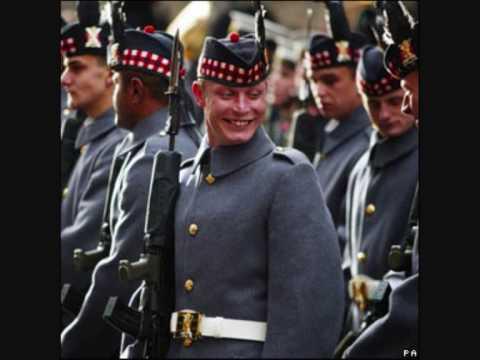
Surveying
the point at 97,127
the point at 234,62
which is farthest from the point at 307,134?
the point at 234,62

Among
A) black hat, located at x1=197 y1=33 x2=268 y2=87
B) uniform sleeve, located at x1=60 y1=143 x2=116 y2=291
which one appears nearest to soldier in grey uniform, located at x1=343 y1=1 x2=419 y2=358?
black hat, located at x1=197 y1=33 x2=268 y2=87

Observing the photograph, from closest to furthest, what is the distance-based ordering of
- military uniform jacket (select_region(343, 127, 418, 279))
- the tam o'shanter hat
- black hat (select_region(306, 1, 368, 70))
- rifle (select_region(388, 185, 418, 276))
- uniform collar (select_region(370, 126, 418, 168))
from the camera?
the tam o'shanter hat → rifle (select_region(388, 185, 418, 276)) → military uniform jacket (select_region(343, 127, 418, 279)) → uniform collar (select_region(370, 126, 418, 168)) → black hat (select_region(306, 1, 368, 70))

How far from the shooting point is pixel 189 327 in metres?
6.56

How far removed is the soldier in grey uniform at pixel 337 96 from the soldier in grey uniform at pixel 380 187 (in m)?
1.12

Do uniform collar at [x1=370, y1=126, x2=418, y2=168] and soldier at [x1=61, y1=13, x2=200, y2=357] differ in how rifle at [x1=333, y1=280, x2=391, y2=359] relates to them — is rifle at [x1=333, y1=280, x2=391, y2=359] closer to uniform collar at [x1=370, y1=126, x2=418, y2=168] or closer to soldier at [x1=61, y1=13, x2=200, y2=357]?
uniform collar at [x1=370, y1=126, x2=418, y2=168]

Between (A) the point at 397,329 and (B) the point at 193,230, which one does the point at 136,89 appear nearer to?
(B) the point at 193,230

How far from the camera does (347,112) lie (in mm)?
9938

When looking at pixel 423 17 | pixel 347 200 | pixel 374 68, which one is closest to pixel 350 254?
pixel 347 200

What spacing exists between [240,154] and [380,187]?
1.77 meters

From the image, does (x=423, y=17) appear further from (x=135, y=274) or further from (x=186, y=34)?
(x=186, y=34)

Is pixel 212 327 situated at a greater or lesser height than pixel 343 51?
lesser

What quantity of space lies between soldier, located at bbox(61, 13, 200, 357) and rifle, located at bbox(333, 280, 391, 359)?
1.07 meters

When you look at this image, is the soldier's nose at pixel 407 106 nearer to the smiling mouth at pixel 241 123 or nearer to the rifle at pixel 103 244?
the smiling mouth at pixel 241 123

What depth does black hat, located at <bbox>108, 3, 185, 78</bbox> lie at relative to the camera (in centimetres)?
789
